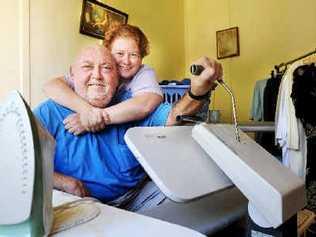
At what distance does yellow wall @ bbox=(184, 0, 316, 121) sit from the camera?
2.73 m

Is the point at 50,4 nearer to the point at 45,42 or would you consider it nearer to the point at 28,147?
the point at 45,42

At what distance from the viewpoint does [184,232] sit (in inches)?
22.5

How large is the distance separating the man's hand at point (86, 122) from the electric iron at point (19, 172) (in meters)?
0.58

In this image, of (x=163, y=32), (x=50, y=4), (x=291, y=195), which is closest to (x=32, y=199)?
(x=291, y=195)

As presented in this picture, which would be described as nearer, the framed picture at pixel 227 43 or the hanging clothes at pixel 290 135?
the hanging clothes at pixel 290 135

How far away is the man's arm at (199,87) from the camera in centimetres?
100

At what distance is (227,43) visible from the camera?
3098 mm

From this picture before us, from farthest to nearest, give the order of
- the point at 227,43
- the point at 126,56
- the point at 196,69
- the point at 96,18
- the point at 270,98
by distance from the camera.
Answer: the point at 227,43 → the point at 270,98 → the point at 96,18 → the point at 126,56 → the point at 196,69

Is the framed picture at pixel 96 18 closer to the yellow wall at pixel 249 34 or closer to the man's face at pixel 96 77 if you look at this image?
the man's face at pixel 96 77

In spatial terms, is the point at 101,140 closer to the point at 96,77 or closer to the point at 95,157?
the point at 95,157

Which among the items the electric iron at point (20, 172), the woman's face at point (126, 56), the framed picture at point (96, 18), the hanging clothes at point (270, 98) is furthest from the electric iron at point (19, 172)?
the hanging clothes at point (270, 98)

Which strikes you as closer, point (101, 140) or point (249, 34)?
point (101, 140)

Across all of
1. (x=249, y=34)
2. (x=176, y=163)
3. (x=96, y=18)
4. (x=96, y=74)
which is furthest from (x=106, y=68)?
(x=249, y=34)

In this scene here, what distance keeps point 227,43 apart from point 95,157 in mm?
2336
